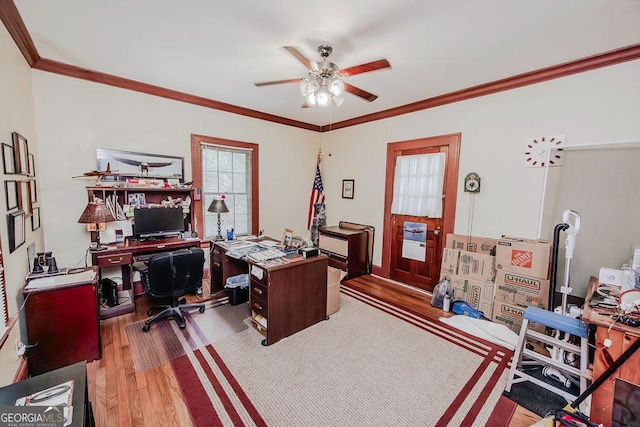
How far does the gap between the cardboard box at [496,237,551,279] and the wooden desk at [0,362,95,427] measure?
351 cm

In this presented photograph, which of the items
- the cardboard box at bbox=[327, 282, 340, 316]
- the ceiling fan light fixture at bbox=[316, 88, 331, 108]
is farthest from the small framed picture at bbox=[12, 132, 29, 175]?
the cardboard box at bbox=[327, 282, 340, 316]

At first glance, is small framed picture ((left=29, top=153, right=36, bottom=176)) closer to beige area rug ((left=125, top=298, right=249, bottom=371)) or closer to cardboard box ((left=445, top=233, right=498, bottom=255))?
beige area rug ((left=125, top=298, right=249, bottom=371))

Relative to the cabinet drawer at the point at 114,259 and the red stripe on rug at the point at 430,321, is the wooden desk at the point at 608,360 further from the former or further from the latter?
the cabinet drawer at the point at 114,259

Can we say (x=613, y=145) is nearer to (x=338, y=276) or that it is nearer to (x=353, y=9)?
(x=353, y=9)

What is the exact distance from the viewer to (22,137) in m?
2.20

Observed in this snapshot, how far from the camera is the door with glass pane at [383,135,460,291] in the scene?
3.64m

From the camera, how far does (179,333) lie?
8.64 ft

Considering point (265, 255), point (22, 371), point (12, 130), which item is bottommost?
point (22, 371)

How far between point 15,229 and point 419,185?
4290 mm

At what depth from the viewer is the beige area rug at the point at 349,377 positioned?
1.74 metres

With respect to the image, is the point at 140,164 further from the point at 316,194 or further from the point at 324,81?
the point at 316,194

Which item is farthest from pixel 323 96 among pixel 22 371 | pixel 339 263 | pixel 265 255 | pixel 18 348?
pixel 22 371

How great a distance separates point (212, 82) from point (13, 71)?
169 centimetres

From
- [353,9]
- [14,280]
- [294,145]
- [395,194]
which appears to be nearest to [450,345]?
[395,194]
